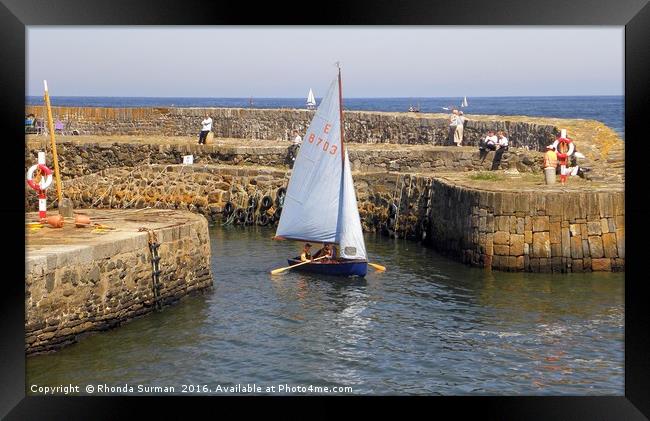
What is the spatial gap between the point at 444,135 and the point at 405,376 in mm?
27099

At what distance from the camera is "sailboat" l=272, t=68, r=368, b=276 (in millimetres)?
26766

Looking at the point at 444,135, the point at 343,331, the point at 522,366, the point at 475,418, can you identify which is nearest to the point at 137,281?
the point at 343,331

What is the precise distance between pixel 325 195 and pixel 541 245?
565 centimetres

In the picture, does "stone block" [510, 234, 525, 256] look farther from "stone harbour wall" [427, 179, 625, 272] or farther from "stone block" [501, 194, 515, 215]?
"stone block" [501, 194, 515, 215]

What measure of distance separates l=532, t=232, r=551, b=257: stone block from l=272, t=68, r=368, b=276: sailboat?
4.17 meters

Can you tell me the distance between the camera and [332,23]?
14.9 metres

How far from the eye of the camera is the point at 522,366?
19391mm

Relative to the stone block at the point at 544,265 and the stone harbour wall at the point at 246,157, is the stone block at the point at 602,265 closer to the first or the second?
the stone block at the point at 544,265

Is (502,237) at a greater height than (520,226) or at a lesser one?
lesser

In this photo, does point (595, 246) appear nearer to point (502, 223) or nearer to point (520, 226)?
point (520, 226)

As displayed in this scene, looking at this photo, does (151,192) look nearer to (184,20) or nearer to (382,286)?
(382,286)

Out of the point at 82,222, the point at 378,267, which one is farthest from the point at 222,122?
the point at 82,222

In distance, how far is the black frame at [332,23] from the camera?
48.0 ft

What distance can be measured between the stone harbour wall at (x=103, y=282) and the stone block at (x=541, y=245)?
856cm
